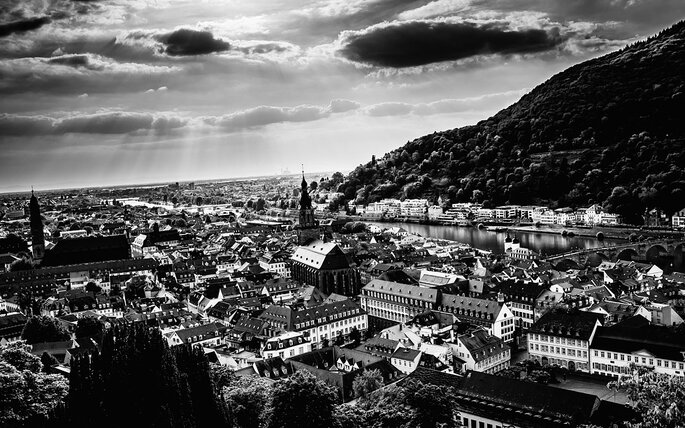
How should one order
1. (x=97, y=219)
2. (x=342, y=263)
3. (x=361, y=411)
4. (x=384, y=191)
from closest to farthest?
(x=361, y=411) < (x=342, y=263) < (x=384, y=191) < (x=97, y=219)

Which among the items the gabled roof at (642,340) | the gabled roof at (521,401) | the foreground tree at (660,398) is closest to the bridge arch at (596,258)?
the gabled roof at (642,340)

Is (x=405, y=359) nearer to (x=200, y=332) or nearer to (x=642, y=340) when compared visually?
(x=642, y=340)

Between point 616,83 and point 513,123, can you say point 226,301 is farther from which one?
point 616,83

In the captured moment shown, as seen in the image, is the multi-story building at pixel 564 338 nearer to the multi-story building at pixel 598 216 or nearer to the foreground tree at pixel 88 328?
the foreground tree at pixel 88 328

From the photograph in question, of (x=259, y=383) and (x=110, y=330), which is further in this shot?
(x=259, y=383)

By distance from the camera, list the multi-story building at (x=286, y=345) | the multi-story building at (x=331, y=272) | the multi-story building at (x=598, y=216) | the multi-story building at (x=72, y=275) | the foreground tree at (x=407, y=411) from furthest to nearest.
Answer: the multi-story building at (x=598, y=216)
the multi-story building at (x=72, y=275)
the multi-story building at (x=331, y=272)
the multi-story building at (x=286, y=345)
the foreground tree at (x=407, y=411)

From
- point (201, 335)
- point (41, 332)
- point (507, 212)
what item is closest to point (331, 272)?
point (201, 335)

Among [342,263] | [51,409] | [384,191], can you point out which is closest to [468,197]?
[384,191]
